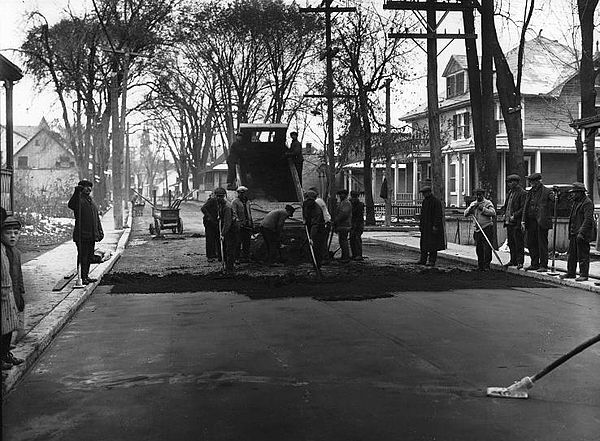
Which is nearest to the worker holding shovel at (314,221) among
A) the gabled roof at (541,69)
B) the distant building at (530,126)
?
the distant building at (530,126)

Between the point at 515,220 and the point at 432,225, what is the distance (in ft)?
6.11

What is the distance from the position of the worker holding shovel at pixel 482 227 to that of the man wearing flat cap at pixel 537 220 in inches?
35.6

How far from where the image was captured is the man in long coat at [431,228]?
59.8 ft

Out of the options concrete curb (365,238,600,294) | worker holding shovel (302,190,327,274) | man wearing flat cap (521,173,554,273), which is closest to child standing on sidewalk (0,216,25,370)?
concrete curb (365,238,600,294)

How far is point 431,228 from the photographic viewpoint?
18.3m

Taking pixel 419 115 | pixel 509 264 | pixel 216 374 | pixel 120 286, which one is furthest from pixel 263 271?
pixel 419 115

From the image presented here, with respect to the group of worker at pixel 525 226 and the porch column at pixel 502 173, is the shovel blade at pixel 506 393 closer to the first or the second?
the group of worker at pixel 525 226

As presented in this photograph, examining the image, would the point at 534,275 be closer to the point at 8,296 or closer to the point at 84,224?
the point at 84,224

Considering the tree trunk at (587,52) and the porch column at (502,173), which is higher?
the tree trunk at (587,52)

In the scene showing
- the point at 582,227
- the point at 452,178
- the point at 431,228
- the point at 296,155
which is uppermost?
the point at 296,155

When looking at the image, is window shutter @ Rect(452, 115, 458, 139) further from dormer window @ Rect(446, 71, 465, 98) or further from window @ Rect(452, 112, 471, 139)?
dormer window @ Rect(446, 71, 465, 98)

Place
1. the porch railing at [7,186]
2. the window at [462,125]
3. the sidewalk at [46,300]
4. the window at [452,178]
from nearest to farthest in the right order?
the sidewalk at [46,300], the porch railing at [7,186], the window at [462,125], the window at [452,178]

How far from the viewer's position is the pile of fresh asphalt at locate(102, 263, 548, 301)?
45.4 feet

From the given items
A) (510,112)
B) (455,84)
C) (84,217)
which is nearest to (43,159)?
(455,84)
